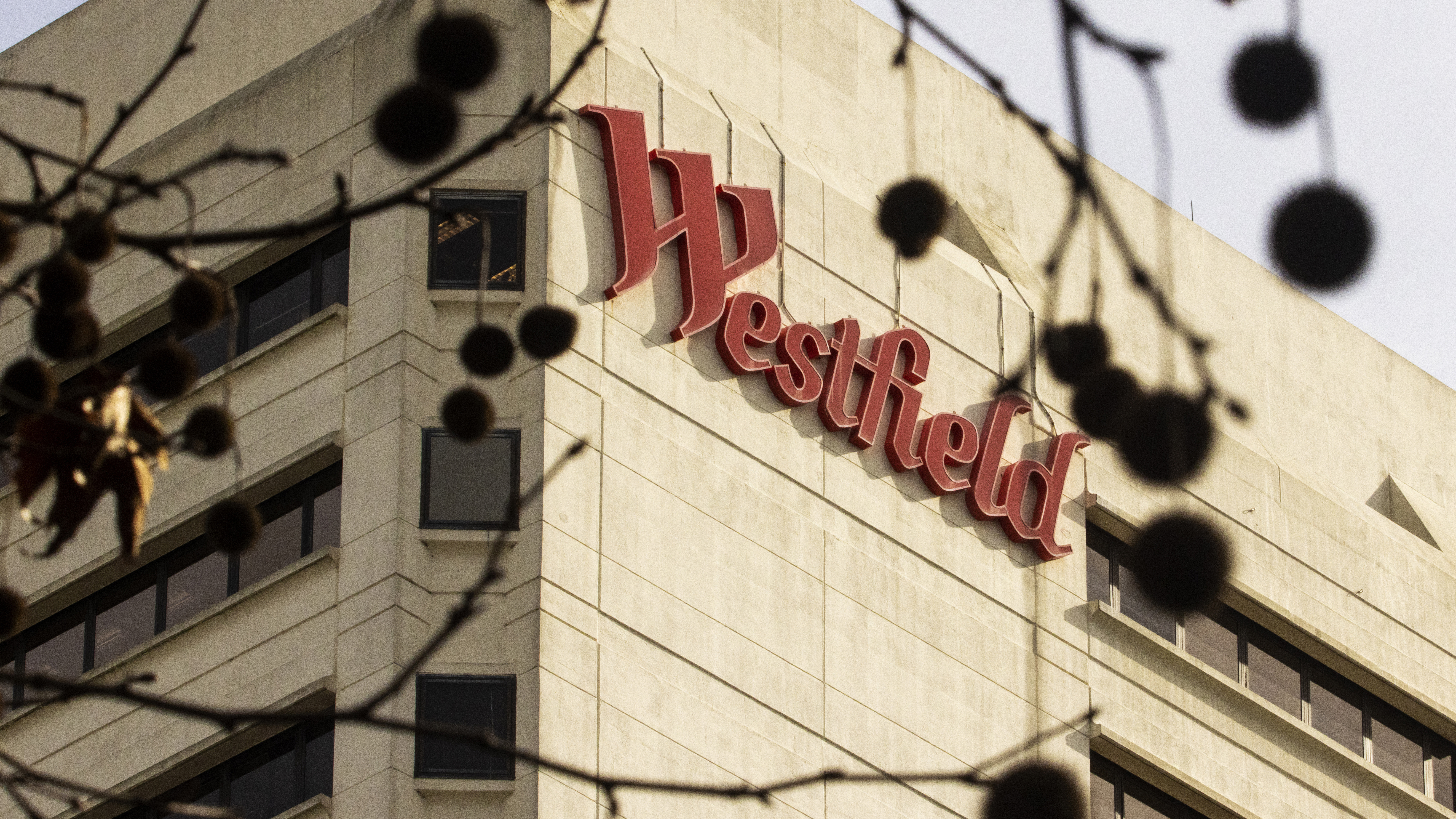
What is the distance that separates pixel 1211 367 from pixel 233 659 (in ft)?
56.2

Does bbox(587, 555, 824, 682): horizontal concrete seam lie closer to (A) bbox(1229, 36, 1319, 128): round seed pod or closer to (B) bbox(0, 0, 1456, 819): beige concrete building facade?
(B) bbox(0, 0, 1456, 819): beige concrete building facade

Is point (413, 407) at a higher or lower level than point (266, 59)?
lower

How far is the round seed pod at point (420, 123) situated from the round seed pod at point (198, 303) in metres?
0.70

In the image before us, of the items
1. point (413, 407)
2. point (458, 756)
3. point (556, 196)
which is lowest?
point (458, 756)

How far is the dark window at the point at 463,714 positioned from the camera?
26.0m

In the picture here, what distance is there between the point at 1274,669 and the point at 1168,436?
108ft

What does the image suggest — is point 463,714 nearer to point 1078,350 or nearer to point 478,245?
point 478,245

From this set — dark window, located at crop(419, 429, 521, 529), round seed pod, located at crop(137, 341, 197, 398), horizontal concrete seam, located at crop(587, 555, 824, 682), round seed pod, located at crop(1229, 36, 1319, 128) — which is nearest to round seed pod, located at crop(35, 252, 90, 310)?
round seed pod, located at crop(137, 341, 197, 398)

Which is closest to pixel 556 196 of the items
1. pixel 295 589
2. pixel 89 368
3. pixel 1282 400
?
pixel 295 589

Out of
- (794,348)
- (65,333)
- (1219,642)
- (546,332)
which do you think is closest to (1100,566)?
(1219,642)

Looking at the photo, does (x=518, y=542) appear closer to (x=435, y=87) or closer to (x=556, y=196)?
(x=556, y=196)

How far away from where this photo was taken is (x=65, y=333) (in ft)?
18.6

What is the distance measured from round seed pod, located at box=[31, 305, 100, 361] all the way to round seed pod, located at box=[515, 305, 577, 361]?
1.03 metres

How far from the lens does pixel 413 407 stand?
1097 inches
